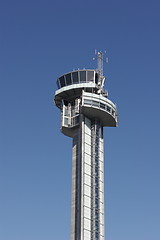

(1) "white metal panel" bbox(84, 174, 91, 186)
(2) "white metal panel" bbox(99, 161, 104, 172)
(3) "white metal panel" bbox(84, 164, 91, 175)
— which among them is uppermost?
(2) "white metal panel" bbox(99, 161, 104, 172)

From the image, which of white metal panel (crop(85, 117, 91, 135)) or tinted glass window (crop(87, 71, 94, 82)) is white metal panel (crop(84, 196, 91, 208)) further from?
tinted glass window (crop(87, 71, 94, 82))

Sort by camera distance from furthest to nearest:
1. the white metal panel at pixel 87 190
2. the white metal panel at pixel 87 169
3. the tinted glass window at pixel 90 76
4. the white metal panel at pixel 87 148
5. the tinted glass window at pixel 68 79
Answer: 1. the tinted glass window at pixel 68 79
2. the tinted glass window at pixel 90 76
3. the white metal panel at pixel 87 148
4. the white metal panel at pixel 87 169
5. the white metal panel at pixel 87 190

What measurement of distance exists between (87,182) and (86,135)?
12210mm

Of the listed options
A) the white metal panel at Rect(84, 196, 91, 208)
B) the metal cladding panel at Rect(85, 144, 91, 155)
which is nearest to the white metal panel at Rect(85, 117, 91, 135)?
the metal cladding panel at Rect(85, 144, 91, 155)

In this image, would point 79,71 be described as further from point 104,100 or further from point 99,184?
point 99,184

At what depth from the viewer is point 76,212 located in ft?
342

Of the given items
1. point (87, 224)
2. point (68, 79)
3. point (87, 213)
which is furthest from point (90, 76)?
point (87, 224)

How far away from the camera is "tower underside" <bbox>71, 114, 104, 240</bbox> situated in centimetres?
10275

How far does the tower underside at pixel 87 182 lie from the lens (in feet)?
337

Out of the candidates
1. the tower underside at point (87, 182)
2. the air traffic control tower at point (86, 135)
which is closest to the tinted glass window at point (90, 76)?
the air traffic control tower at point (86, 135)

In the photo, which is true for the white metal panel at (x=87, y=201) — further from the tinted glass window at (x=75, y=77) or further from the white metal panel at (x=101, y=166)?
the tinted glass window at (x=75, y=77)

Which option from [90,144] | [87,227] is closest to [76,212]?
[87,227]

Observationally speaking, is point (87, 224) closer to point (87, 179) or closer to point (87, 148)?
→ point (87, 179)

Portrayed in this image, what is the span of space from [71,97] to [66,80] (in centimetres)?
462
